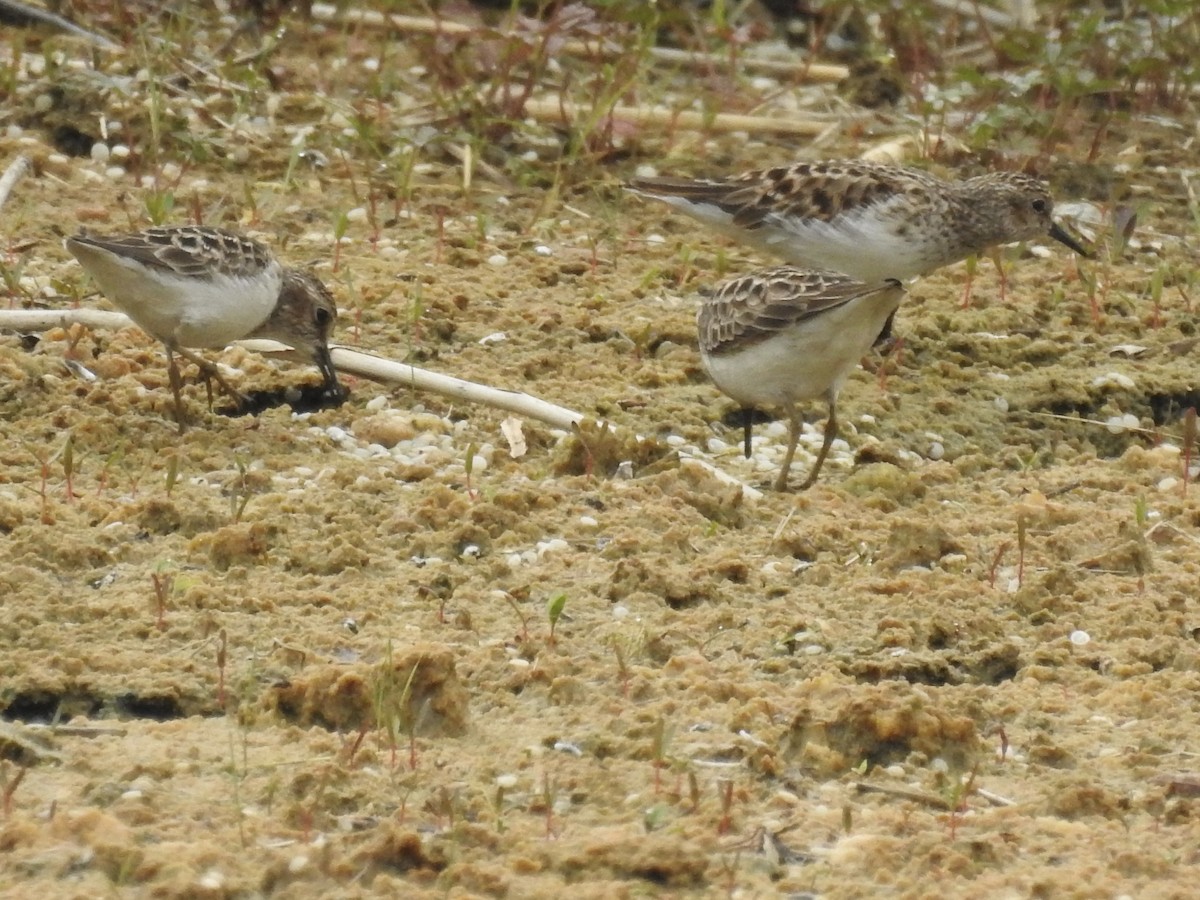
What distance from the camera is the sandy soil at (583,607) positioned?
3938 millimetres

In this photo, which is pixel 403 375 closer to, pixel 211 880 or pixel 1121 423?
pixel 1121 423

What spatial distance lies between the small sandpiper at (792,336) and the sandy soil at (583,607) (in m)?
0.28

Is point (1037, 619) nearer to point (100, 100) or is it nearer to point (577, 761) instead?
point (577, 761)

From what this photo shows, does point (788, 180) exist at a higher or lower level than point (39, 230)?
higher

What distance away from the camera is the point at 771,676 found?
15.8 feet

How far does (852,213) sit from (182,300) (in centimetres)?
266

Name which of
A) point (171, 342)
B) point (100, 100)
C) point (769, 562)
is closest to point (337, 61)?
point (100, 100)

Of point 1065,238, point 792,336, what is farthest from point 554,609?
point 1065,238

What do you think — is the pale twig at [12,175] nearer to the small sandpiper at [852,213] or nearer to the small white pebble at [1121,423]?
the small sandpiper at [852,213]

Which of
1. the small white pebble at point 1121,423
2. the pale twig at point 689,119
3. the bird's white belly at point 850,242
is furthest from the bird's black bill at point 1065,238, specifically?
the pale twig at point 689,119

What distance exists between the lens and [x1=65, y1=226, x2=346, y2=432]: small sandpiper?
616 cm

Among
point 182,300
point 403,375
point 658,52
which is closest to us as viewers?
point 182,300

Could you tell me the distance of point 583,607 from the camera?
512cm

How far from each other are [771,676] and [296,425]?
2.21 meters
